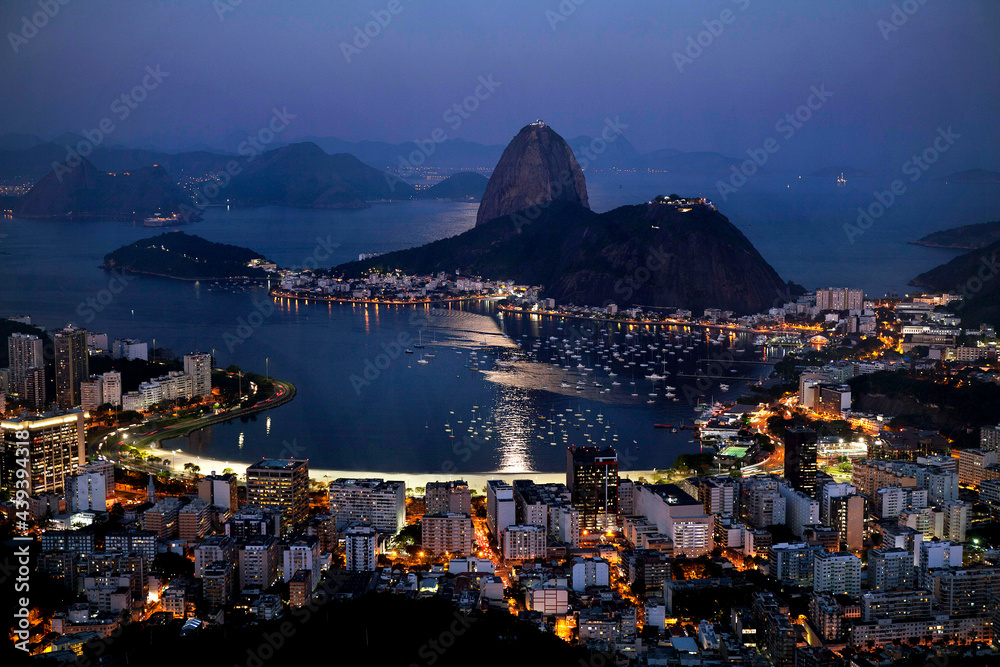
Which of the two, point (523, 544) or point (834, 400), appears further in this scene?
point (834, 400)

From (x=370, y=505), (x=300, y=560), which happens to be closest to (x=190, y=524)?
(x=300, y=560)

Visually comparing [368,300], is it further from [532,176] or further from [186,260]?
[532,176]

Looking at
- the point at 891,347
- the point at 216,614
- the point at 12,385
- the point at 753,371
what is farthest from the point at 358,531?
the point at 891,347

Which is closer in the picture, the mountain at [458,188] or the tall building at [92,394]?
the tall building at [92,394]

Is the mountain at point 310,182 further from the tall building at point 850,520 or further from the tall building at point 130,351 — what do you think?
the tall building at point 850,520

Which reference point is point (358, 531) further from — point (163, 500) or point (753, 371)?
point (753, 371)

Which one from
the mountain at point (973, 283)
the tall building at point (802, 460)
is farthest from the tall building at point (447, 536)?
the mountain at point (973, 283)

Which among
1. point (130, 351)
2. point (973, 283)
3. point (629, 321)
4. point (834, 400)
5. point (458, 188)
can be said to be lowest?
point (834, 400)
